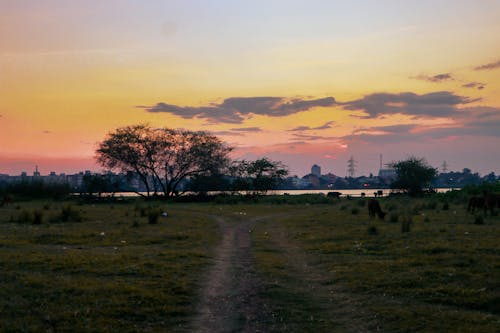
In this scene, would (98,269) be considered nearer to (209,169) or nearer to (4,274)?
(4,274)

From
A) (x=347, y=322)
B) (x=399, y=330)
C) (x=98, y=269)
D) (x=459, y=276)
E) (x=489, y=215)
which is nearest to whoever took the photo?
(x=399, y=330)

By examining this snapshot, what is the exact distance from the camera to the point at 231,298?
35.8 ft

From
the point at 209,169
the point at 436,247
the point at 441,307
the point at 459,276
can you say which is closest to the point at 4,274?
the point at 441,307

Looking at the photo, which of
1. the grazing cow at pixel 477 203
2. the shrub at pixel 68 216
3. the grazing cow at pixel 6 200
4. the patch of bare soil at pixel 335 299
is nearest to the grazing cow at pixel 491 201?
the grazing cow at pixel 477 203

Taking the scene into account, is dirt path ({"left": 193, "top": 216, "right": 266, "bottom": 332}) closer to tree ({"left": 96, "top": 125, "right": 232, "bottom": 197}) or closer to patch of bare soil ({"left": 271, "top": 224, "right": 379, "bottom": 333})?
patch of bare soil ({"left": 271, "top": 224, "right": 379, "bottom": 333})

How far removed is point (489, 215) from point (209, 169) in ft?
158

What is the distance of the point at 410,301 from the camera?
10.4 meters

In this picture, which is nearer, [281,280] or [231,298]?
[231,298]

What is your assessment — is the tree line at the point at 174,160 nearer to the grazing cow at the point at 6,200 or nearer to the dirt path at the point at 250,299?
the grazing cow at the point at 6,200

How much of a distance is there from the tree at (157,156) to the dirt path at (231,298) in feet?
177

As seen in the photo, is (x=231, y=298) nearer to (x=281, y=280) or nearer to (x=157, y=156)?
(x=281, y=280)

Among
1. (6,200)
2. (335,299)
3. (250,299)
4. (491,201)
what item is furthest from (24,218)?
(491,201)

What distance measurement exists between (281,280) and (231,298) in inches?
88.5

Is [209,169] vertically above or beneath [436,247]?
above
